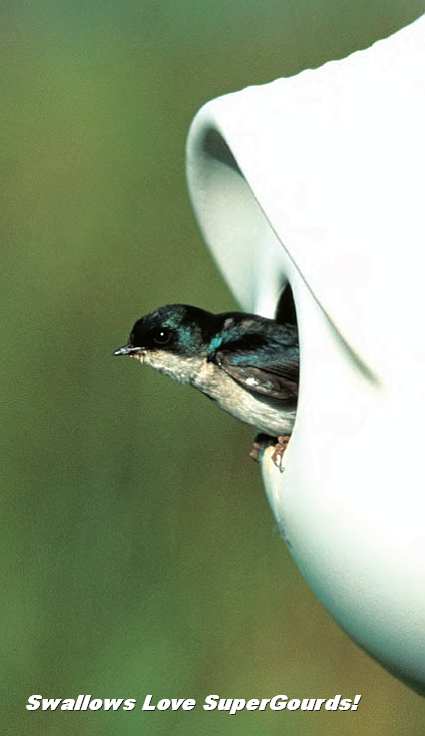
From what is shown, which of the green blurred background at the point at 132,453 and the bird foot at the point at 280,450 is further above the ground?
the bird foot at the point at 280,450

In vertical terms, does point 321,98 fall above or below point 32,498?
above

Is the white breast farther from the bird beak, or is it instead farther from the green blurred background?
the green blurred background

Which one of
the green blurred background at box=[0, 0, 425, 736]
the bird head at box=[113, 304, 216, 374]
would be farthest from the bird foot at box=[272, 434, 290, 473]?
the green blurred background at box=[0, 0, 425, 736]

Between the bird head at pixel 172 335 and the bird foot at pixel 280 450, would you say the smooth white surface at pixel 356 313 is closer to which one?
the bird foot at pixel 280 450

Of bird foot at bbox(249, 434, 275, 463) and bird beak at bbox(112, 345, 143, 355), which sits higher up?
bird beak at bbox(112, 345, 143, 355)

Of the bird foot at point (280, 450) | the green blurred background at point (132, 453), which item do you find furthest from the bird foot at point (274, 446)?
the green blurred background at point (132, 453)

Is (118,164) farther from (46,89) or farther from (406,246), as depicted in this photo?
(406,246)

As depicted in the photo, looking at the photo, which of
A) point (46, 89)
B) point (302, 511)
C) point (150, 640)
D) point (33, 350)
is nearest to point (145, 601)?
point (150, 640)
